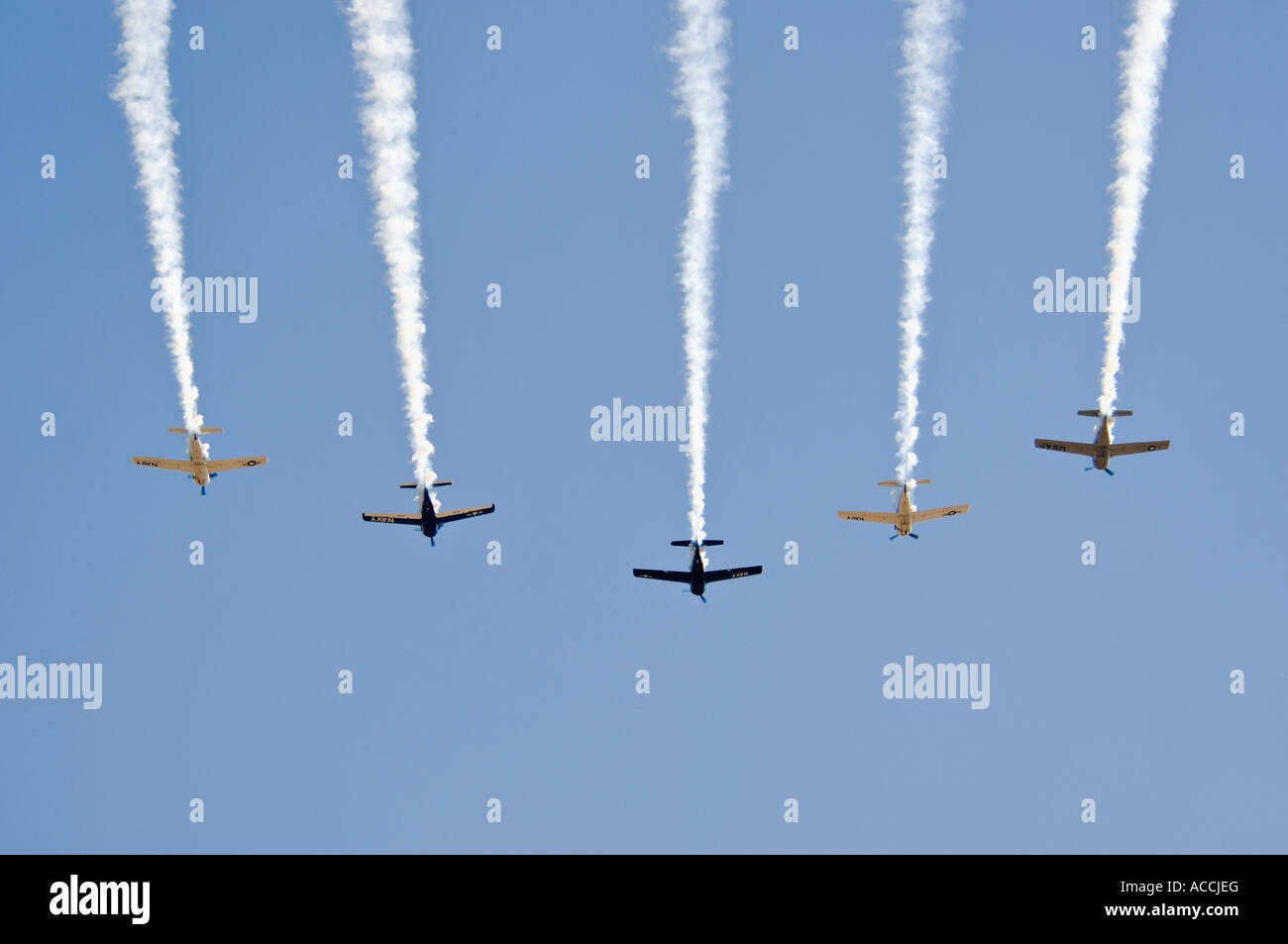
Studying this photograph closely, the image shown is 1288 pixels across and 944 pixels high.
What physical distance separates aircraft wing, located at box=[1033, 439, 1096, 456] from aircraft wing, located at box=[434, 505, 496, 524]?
16.8m

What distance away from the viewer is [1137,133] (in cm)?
3136

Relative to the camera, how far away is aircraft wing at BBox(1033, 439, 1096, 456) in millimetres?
37531

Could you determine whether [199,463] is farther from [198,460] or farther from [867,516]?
[867,516]

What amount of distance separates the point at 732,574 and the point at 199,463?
53.7 ft

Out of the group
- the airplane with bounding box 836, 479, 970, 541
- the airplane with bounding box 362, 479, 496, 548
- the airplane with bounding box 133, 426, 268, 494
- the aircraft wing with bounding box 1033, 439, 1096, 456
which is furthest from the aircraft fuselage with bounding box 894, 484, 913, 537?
the airplane with bounding box 133, 426, 268, 494

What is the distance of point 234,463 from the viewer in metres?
40.2

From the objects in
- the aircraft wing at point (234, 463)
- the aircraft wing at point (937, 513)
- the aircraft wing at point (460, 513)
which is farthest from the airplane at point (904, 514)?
the aircraft wing at point (234, 463)

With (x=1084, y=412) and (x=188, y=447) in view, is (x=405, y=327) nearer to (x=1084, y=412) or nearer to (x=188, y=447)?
(x=188, y=447)

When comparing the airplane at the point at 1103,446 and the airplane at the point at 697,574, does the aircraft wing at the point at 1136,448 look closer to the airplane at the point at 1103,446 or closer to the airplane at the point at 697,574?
the airplane at the point at 1103,446

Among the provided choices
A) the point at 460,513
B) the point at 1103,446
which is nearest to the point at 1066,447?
the point at 1103,446

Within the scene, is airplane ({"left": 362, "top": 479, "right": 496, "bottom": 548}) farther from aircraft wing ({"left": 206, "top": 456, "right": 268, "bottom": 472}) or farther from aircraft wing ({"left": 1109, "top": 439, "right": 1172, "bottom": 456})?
aircraft wing ({"left": 1109, "top": 439, "right": 1172, "bottom": 456})

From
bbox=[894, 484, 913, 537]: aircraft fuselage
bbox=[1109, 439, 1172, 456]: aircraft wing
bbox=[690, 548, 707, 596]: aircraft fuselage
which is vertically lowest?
bbox=[690, 548, 707, 596]: aircraft fuselage

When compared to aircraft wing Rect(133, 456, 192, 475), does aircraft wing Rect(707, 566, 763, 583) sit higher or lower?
lower

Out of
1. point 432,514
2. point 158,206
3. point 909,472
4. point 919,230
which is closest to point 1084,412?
point 909,472
